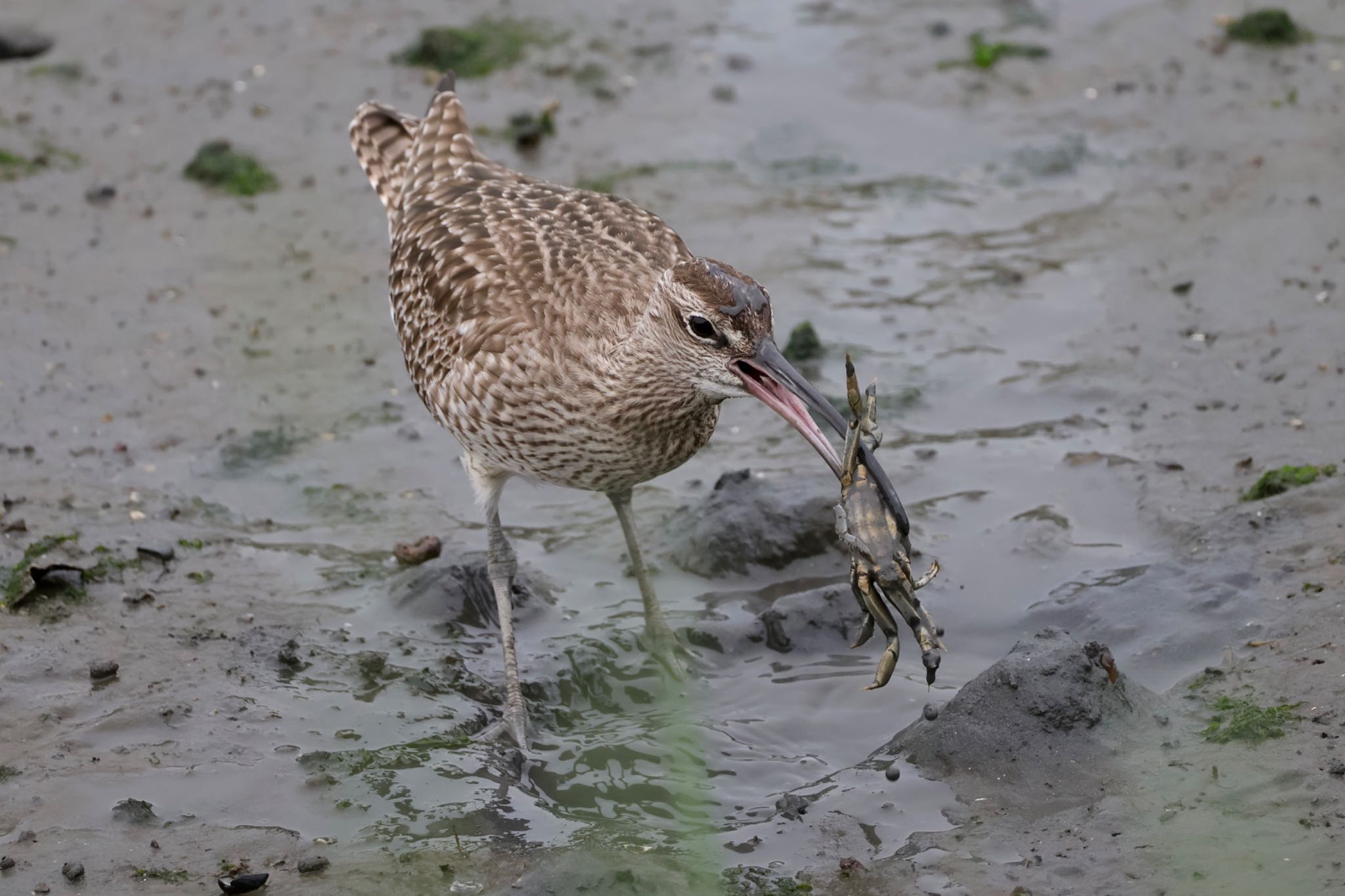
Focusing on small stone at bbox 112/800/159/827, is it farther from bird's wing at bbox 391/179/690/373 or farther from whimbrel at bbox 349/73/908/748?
bird's wing at bbox 391/179/690/373

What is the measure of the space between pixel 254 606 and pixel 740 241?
15.4 ft

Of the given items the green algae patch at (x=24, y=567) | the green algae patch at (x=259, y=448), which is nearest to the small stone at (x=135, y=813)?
the green algae patch at (x=24, y=567)

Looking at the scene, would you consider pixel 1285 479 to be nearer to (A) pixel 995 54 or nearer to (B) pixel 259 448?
(B) pixel 259 448

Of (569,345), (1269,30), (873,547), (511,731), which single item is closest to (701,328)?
(569,345)

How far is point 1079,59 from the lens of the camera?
12594 mm

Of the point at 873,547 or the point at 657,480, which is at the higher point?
the point at 873,547

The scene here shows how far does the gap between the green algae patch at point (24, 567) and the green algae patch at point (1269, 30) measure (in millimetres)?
9922

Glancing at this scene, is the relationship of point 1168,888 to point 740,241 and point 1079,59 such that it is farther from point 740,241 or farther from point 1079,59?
point 1079,59

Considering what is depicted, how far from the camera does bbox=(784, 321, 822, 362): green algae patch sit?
9.19 m

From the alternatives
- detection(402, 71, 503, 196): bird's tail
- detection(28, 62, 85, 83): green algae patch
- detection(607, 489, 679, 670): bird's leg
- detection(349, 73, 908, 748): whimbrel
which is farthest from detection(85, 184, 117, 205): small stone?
detection(607, 489, 679, 670): bird's leg

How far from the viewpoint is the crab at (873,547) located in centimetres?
540

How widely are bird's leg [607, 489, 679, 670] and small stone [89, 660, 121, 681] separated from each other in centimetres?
234

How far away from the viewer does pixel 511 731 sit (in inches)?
259

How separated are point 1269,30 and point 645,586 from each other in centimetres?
818
